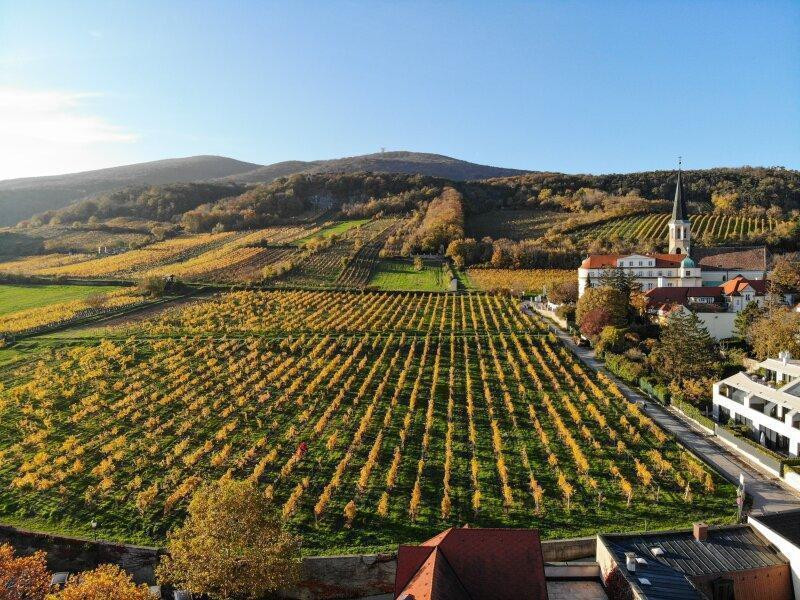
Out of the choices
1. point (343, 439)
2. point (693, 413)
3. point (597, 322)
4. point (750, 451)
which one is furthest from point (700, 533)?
point (597, 322)

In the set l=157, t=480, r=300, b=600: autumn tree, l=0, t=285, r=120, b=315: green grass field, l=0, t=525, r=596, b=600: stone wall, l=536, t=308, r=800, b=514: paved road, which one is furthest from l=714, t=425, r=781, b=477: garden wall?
l=0, t=285, r=120, b=315: green grass field

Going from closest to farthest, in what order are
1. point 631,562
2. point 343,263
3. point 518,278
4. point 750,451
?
point 631,562 < point 750,451 < point 518,278 < point 343,263

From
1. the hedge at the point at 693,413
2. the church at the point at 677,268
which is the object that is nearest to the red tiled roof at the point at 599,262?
the church at the point at 677,268

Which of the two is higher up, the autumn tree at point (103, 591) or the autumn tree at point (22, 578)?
the autumn tree at point (103, 591)

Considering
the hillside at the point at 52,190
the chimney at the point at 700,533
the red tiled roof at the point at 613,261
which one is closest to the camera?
the chimney at the point at 700,533

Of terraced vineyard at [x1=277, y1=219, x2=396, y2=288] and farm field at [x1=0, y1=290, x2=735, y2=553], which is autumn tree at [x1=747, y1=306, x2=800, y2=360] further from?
terraced vineyard at [x1=277, y1=219, x2=396, y2=288]

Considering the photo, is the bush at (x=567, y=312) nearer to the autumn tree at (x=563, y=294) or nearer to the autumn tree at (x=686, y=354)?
the autumn tree at (x=563, y=294)

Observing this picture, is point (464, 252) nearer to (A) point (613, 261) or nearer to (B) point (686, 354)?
(A) point (613, 261)
